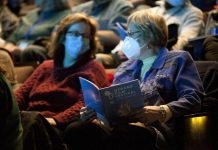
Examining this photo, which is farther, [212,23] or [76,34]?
[212,23]

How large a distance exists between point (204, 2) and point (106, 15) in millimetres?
903

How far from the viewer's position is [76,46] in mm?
2740

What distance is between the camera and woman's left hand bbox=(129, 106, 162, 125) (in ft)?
6.66

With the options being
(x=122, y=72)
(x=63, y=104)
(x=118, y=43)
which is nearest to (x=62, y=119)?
(x=63, y=104)

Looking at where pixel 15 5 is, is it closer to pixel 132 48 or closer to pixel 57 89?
pixel 57 89

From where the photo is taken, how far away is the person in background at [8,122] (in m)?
1.58

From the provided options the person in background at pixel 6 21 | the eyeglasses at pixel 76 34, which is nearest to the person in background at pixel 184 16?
the eyeglasses at pixel 76 34

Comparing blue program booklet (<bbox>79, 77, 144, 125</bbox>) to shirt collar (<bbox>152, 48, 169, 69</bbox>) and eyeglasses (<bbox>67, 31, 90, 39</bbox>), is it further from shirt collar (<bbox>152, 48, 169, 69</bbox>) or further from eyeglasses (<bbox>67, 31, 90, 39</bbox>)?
eyeglasses (<bbox>67, 31, 90, 39</bbox>)

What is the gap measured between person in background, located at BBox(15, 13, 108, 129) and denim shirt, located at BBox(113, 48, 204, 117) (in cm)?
47

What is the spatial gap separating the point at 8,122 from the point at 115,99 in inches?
20.9

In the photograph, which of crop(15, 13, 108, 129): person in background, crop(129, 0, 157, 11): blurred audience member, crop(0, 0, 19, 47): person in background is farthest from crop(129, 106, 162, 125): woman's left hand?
crop(0, 0, 19, 47): person in background

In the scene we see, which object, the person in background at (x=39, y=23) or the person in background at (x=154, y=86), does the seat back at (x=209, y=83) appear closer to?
the person in background at (x=154, y=86)

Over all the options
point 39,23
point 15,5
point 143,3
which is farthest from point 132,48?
point 15,5

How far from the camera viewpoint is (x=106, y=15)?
3.95 m
